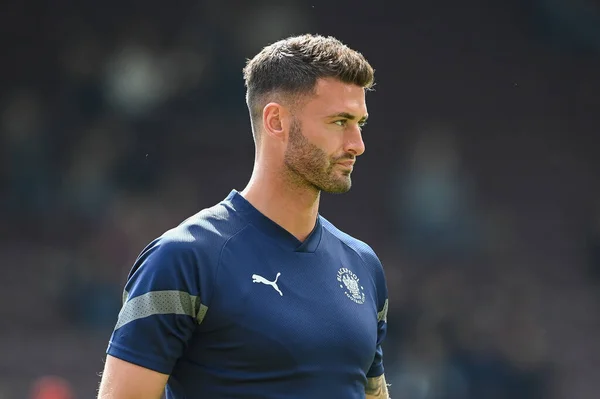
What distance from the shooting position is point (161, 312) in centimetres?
169

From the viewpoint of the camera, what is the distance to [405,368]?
5.55 m

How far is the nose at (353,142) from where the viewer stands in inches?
73.9

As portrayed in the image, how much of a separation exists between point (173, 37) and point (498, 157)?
237cm

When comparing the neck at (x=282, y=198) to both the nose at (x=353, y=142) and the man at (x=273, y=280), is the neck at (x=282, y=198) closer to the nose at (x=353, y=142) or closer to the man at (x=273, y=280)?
the man at (x=273, y=280)

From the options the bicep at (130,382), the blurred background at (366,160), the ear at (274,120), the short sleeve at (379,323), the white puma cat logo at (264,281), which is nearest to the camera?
the bicep at (130,382)

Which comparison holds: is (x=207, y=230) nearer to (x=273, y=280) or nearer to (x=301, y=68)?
(x=273, y=280)

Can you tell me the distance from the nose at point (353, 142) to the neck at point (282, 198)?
12cm

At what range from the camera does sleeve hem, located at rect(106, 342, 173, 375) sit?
1.68 m

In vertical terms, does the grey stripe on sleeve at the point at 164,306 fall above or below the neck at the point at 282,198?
below

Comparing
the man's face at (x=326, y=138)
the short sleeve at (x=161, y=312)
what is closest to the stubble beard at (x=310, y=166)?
the man's face at (x=326, y=138)

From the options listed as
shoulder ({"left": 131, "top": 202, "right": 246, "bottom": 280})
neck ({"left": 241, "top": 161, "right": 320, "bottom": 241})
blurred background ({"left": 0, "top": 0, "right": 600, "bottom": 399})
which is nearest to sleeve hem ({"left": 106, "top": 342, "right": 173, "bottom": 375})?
shoulder ({"left": 131, "top": 202, "right": 246, "bottom": 280})

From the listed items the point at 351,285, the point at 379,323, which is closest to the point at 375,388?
the point at 379,323

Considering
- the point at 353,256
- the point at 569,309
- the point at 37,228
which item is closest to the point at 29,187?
the point at 37,228

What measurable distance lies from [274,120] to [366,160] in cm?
442
